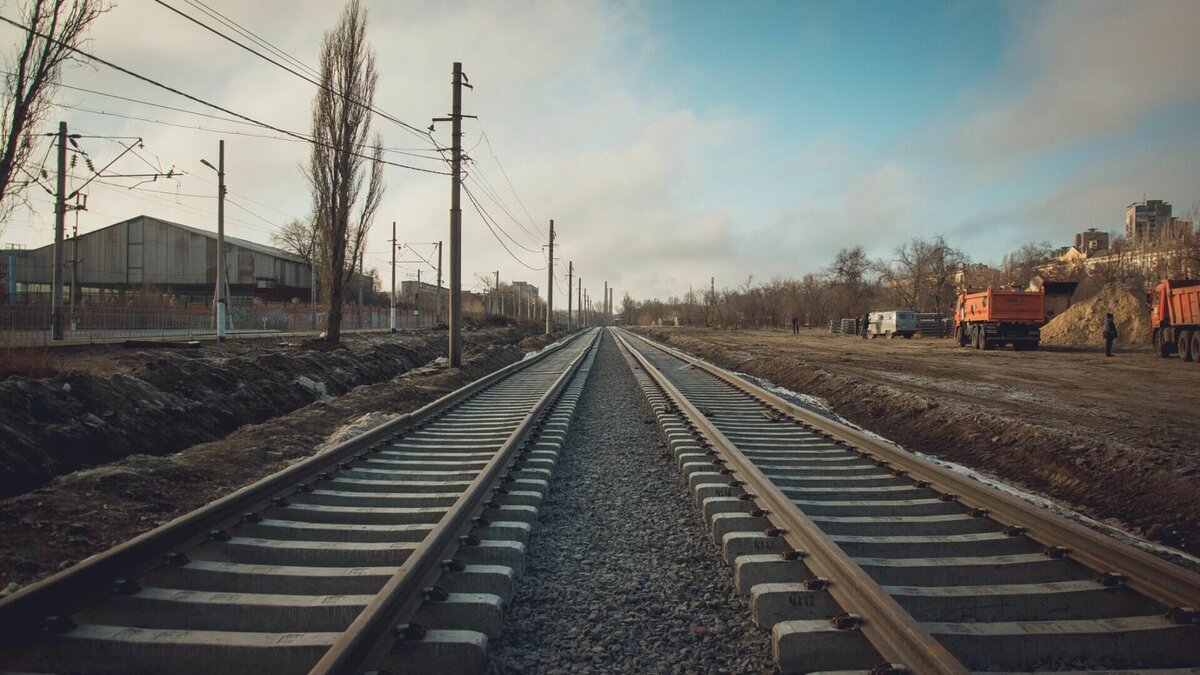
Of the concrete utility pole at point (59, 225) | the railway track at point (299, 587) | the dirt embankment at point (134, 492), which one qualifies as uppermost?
the concrete utility pole at point (59, 225)

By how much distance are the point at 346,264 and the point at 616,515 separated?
19.8m

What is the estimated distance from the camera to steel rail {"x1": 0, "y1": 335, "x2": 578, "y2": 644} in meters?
2.70

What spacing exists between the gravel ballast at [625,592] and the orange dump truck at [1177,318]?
24.5 metres

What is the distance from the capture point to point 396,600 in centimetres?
289

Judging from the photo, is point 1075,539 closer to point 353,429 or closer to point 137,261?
point 353,429

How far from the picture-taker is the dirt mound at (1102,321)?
1320 inches

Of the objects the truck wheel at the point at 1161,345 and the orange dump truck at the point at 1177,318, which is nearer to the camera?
the orange dump truck at the point at 1177,318

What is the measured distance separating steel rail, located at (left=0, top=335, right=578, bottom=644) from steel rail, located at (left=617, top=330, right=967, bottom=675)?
347 cm

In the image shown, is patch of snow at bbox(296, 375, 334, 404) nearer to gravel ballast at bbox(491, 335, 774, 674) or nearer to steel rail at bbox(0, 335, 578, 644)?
steel rail at bbox(0, 335, 578, 644)

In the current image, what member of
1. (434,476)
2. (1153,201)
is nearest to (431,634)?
(434,476)

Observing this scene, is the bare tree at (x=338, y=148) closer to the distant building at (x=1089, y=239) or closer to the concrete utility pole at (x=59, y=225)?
the concrete utility pole at (x=59, y=225)

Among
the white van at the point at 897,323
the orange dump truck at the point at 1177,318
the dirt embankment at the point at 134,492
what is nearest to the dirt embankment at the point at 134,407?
the dirt embankment at the point at 134,492

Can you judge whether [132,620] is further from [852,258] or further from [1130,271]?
[852,258]

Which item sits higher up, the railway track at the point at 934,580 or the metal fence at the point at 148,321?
the metal fence at the point at 148,321
